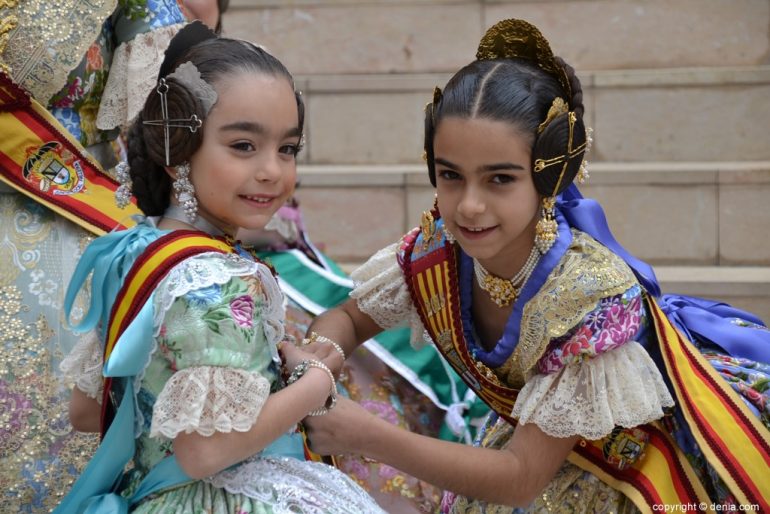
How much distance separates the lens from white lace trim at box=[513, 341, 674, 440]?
80.5 inches

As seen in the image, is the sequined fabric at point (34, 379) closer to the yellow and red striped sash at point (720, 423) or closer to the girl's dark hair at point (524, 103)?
the girl's dark hair at point (524, 103)

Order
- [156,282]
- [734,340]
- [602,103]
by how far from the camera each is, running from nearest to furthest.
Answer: [156,282] < [734,340] < [602,103]

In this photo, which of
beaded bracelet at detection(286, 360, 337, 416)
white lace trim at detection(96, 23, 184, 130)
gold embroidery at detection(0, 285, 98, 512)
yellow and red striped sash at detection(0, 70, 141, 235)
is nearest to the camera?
beaded bracelet at detection(286, 360, 337, 416)

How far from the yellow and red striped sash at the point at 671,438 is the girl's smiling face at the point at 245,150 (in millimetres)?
522

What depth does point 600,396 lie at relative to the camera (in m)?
2.05

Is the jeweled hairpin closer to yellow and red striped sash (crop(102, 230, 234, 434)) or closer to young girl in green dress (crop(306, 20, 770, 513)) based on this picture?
yellow and red striped sash (crop(102, 230, 234, 434))

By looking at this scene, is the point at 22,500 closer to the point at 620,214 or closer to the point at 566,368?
the point at 566,368

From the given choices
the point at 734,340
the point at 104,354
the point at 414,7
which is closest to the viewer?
the point at 104,354

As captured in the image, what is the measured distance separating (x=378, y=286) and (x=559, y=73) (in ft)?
2.18

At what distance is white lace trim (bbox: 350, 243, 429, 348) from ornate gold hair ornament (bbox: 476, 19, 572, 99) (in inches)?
20.8

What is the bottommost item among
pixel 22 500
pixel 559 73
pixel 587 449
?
pixel 22 500

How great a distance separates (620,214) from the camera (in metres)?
4.25

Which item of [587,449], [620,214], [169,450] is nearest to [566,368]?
[587,449]

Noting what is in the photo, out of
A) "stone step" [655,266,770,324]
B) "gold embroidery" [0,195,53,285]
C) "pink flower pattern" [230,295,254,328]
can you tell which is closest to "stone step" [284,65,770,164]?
"stone step" [655,266,770,324]
